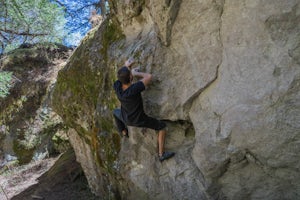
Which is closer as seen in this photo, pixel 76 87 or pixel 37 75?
pixel 76 87

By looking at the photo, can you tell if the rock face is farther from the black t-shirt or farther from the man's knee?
the man's knee

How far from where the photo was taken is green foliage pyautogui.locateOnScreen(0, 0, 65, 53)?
29.5 ft

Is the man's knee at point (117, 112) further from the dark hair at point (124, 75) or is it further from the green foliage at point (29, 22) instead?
the green foliage at point (29, 22)

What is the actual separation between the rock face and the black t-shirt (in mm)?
283

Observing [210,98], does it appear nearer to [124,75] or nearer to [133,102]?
[133,102]

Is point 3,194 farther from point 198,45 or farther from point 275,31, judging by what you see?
point 275,31

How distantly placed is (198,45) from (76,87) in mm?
3275

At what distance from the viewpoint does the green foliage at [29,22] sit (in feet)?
29.5

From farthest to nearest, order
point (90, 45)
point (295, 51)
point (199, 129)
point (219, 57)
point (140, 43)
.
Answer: point (90, 45)
point (140, 43)
point (199, 129)
point (219, 57)
point (295, 51)

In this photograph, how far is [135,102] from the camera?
441 centimetres

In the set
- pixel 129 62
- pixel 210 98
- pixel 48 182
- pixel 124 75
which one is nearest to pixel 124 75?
pixel 124 75

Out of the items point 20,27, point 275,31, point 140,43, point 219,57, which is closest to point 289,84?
point 275,31

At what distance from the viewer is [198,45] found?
13.7ft

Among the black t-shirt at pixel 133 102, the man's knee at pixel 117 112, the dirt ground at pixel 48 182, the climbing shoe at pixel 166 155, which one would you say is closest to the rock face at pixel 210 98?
the climbing shoe at pixel 166 155
